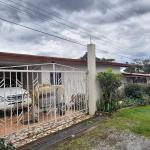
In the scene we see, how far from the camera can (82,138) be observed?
8711 mm

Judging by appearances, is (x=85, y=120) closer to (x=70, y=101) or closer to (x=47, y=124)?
(x=70, y=101)

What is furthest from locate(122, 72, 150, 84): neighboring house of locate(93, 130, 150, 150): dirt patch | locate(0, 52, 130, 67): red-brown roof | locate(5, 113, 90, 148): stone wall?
locate(93, 130, 150, 150): dirt patch

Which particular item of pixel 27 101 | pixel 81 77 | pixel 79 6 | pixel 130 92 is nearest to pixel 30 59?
pixel 81 77

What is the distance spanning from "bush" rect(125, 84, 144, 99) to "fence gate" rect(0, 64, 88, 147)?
8014 millimetres

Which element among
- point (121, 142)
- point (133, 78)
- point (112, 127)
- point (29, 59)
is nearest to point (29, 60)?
point (29, 59)

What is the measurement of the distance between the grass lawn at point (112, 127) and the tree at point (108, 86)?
1.80 feet

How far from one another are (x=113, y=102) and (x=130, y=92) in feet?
22.8

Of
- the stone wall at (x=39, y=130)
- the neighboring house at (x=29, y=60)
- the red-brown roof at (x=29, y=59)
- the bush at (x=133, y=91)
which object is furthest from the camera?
the bush at (x=133, y=91)

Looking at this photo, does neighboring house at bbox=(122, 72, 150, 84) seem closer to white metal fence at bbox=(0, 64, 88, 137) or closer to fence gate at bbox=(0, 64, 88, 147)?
white metal fence at bbox=(0, 64, 88, 137)

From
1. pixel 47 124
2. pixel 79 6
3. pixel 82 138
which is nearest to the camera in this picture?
pixel 82 138

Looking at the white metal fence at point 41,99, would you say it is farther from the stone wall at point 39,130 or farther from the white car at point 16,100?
the stone wall at point 39,130

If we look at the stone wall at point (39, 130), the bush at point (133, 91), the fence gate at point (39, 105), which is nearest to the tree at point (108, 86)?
the fence gate at point (39, 105)

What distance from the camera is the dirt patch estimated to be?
25.4 feet

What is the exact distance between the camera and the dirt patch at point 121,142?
305 inches
